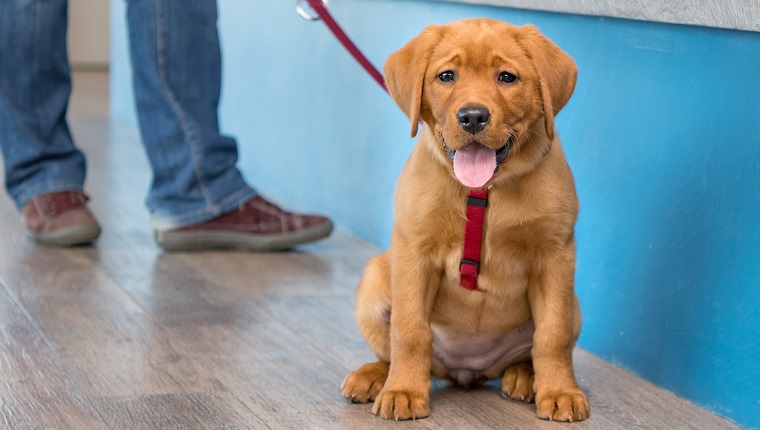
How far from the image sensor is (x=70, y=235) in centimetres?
335

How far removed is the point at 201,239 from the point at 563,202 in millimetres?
1644

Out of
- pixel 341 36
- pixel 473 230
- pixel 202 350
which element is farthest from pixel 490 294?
pixel 341 36

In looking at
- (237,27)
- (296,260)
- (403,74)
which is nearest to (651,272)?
(403,74)

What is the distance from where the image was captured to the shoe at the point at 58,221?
11.0 feet

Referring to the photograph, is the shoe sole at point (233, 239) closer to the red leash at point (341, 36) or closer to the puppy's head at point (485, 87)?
the red leash at point (341, 36)

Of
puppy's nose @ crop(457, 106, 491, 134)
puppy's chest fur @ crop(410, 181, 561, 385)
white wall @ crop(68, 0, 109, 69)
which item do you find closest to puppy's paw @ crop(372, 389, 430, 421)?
puppy's chest fur @ crop(410, 181, 561, 385)

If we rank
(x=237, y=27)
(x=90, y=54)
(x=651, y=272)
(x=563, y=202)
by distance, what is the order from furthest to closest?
(x=90, y=54) < (x=237, y=27) < (x=651, y=272) < (x=563, y=202)

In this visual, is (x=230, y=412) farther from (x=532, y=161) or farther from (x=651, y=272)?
(x=651, y=272)

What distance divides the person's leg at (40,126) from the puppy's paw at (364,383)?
147 centimetres

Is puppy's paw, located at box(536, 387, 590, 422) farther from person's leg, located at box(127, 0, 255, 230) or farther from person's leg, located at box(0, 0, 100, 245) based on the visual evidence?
person's leg, located at box(0, 0, 100, 245)

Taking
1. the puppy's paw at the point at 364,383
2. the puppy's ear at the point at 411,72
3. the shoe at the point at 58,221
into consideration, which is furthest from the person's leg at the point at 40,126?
the puppy's ear at the point at 411,72

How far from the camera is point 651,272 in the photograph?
7.86 ft

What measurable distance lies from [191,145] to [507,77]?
1.58 meters

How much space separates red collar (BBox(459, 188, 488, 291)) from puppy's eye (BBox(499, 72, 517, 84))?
0.22 m
